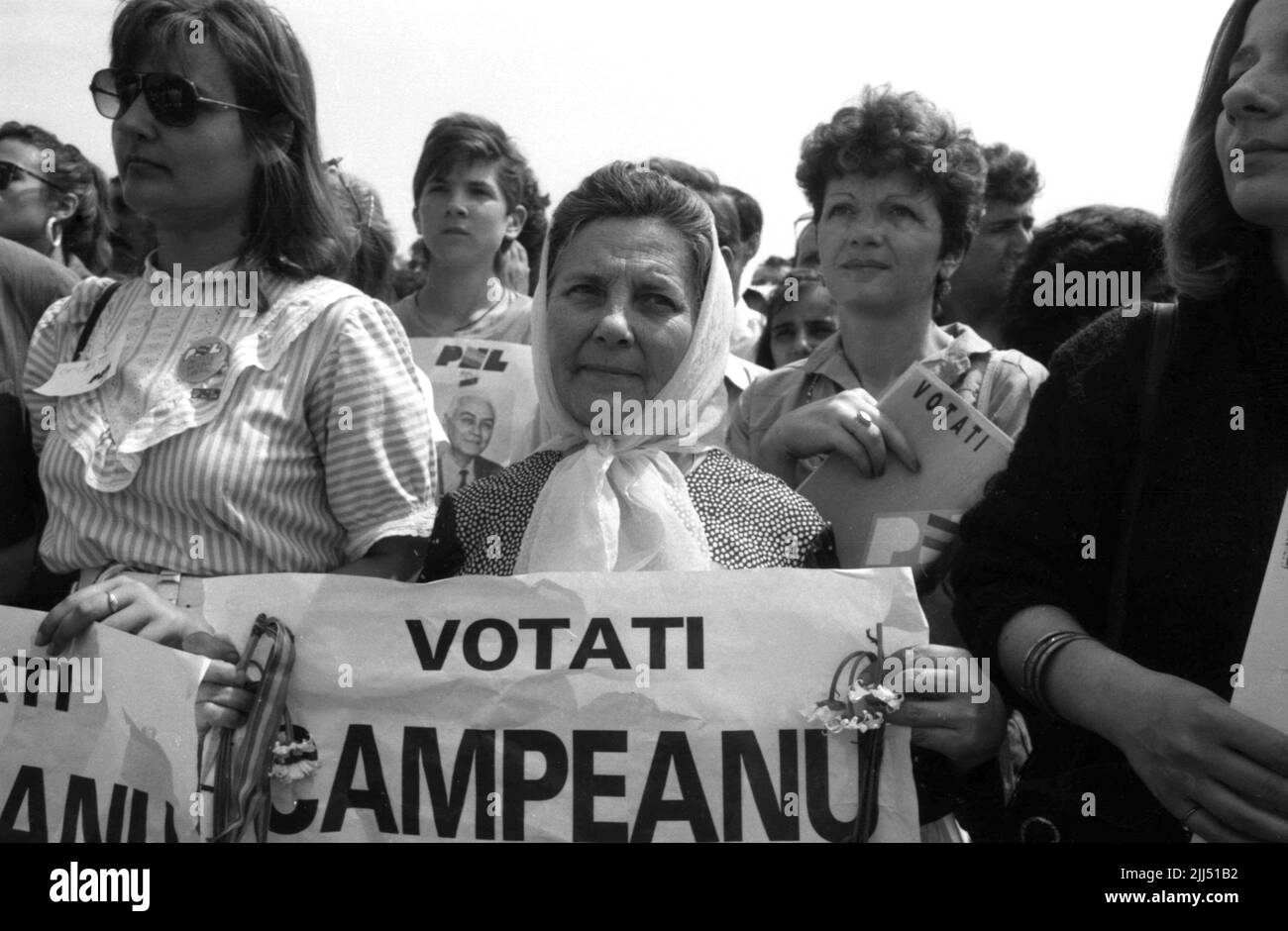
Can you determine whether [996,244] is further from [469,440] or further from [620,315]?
[620,315]

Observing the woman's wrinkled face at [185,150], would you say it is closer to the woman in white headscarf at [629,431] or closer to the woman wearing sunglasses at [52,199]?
the woman in white headscarf at [629,431]

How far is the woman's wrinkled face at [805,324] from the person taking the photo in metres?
5.43

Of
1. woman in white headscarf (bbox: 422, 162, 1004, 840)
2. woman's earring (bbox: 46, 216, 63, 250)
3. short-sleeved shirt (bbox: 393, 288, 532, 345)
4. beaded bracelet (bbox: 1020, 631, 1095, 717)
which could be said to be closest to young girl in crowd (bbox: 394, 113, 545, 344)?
short-sleeved shirt (bbox: 393, 288, 532, 345)

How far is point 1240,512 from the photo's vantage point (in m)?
2.17

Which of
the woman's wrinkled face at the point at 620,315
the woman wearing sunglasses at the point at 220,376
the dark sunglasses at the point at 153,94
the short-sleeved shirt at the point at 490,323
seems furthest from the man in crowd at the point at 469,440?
the dark sunglasses at the point at 153,94

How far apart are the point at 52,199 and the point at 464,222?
4.43 ft

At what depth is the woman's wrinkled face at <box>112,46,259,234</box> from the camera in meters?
2.83

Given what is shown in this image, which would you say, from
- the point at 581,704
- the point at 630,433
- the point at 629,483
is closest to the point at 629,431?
the point at 630,433

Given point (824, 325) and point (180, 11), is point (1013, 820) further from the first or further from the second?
point (824, 325)

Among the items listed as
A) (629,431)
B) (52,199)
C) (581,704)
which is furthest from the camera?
(52,199)

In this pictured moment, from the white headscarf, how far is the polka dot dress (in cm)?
4

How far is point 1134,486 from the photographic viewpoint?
2287 mm
